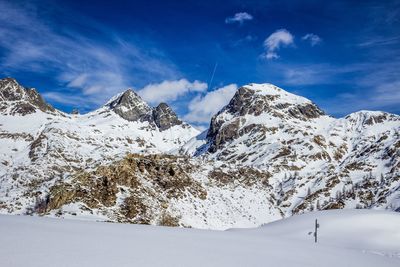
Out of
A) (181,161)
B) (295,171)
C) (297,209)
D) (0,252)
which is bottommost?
(0,252)

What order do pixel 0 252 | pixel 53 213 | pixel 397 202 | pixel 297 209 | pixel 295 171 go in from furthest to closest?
pixel 295 171 < pixel 297 209 < pixel 397 202 < pixel 53 213 < pixel 0 252

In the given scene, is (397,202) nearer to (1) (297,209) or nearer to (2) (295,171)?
(1) (297,209)

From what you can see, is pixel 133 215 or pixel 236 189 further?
pixel 236 189

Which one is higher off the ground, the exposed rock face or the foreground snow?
the exposed rock face

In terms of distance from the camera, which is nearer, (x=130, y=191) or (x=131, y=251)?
(x=131, y=251)

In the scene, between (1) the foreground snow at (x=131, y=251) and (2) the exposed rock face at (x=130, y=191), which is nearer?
(1) the foreground snow at (x=131, y=251)

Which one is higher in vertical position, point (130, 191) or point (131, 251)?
point (130, 191)

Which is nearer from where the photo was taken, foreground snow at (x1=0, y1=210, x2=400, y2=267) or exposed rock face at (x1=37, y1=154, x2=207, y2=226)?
foreground snow at (x1=0, y1=210, x2=400, y2=267)

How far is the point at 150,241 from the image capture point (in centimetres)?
1316

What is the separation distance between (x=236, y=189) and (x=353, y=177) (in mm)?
83542

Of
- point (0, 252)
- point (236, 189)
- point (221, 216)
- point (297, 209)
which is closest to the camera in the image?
point (0, 252)

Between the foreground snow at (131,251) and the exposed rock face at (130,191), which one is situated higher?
the exposed rock face at (130,191)

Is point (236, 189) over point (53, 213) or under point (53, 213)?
over

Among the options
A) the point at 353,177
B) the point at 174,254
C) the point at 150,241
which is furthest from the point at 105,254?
the point at 353,177
